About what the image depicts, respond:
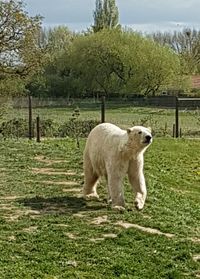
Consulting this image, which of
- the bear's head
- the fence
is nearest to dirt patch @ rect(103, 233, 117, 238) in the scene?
the bear's head

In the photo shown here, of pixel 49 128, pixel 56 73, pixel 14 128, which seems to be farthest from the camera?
pixel 56 73

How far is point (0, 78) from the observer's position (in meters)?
24.3

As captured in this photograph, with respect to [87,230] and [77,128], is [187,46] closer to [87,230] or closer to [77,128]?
[77,128]

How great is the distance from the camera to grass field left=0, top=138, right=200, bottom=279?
18.9ft

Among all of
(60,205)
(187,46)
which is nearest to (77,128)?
(60,205)

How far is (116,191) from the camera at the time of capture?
8336 millimetres

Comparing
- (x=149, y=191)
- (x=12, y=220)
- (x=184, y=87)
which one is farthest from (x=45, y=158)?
(x=184, y=87)

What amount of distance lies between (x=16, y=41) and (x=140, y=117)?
580cm

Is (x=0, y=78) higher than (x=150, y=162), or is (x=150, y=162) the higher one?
(x=0, y=78)

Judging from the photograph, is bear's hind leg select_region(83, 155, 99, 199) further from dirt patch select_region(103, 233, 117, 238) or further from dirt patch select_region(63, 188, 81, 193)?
dirt patch select_region(103, 233, 117, 238)

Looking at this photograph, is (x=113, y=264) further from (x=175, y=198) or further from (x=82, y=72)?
(x=82, y=72)

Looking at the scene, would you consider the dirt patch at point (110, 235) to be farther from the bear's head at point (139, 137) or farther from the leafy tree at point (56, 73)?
the leafy tree at point (56, 73)

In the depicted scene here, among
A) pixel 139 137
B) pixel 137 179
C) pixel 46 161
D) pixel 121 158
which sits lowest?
pixel 46 161

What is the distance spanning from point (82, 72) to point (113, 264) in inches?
1752
